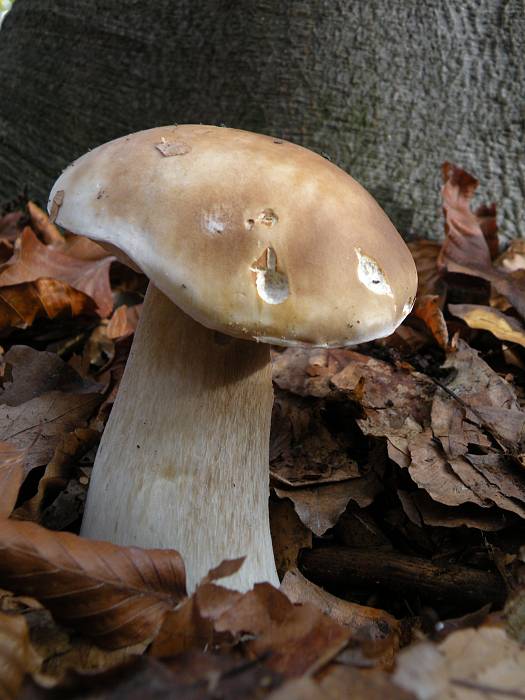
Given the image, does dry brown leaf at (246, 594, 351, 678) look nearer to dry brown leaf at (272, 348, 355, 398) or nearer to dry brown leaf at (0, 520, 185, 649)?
dry brown leaf at (0, 520, 185, 649)

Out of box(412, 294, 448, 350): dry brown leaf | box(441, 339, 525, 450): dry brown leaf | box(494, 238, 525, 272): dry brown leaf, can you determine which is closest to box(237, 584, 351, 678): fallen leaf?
box(441, 339, 525, 450): dry brown leaf

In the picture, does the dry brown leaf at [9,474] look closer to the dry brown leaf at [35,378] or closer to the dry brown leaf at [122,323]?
the dry brown leaf at [35,378]

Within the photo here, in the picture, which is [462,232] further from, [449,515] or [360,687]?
[360,687]

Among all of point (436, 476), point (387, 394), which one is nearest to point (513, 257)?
point (387, 394)

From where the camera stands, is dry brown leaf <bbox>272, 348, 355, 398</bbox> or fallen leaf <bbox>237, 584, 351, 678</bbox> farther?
dry brown leaf <bbox>272, 348, 355, 398</bbox>

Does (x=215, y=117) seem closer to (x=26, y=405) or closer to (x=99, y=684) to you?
(x=26, y=405)

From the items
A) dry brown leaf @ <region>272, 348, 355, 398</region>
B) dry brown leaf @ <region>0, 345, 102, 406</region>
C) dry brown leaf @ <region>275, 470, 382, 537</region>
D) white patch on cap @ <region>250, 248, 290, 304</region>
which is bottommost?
dry brown leaf @ <region>272, 348, 355, 398</region>
